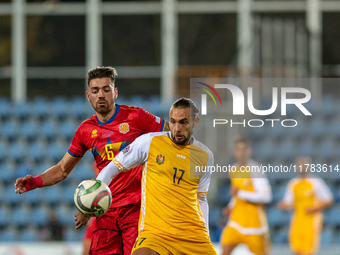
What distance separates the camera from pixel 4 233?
34.1 feet

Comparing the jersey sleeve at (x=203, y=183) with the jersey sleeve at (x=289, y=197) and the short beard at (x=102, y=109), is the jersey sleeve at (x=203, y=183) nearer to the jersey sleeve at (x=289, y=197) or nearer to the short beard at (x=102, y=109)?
the short beard at (x=102, y=109)

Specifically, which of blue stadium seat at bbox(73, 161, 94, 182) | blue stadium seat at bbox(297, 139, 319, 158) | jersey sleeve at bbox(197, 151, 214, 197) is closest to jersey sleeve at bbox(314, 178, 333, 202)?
blue stadium seat at bbox(297, 139, 319, 158)

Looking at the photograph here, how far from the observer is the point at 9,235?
10.4 meters

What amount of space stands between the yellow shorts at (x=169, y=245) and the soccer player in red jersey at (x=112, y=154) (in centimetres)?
39

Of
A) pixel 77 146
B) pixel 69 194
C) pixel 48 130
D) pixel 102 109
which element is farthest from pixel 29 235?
pixel 102 109

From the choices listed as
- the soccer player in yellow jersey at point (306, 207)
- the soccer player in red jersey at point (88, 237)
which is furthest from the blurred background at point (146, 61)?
the soccer player in red jersey at point (88, 237)

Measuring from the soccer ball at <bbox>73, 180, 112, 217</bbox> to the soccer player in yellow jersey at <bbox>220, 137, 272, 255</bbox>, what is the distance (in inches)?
156

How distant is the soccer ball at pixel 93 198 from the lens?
368cm

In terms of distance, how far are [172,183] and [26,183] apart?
1207 mm

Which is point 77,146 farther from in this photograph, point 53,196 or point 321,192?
point 53,196

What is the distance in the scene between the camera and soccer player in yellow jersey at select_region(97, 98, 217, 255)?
12.3 feet

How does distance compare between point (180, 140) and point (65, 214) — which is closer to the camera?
point (180, 140)

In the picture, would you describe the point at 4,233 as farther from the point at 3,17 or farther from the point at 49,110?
the point at 3,17

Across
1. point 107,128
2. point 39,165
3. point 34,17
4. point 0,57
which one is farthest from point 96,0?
point 107,128
